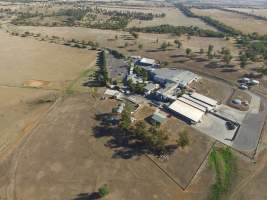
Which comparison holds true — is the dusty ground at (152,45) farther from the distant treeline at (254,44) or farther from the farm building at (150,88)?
the farm building at (150,88)

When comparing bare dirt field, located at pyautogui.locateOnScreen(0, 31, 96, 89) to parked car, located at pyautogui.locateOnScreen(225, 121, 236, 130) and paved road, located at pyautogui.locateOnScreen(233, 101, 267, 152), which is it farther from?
paved road, located at pyautogui.locateOnScreen(233, 101, 267, 152)

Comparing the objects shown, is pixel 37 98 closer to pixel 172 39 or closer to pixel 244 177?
pixel 244 177

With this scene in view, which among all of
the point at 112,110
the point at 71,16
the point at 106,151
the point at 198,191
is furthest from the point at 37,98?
the point at 71,16

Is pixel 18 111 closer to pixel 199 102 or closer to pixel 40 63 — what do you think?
pixel 40 63

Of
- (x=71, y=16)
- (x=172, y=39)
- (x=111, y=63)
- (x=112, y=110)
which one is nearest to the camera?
(x=112, y=110)

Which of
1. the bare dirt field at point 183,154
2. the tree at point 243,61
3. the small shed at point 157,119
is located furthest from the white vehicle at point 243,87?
the small shed at point 157,119

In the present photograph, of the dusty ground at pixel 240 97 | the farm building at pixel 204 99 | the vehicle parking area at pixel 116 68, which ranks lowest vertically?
the dusty ground at pixel 240 97

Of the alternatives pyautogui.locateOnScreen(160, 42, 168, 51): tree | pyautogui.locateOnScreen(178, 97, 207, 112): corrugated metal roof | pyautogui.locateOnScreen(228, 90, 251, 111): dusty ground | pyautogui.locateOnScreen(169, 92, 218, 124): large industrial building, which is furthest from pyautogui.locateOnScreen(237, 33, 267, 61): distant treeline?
pyautogui.locateOnScreen(178, 97, 207, 112): corrugated metal roof
